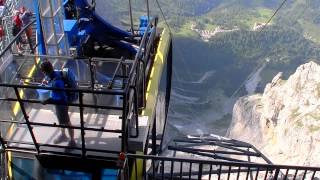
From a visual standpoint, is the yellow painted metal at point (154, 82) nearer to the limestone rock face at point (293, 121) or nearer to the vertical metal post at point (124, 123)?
the vertical metal post at point (124, 123)

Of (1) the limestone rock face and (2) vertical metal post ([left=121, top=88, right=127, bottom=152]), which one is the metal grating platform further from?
(1) the limestone rock face

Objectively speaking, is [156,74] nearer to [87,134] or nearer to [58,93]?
[87,134]

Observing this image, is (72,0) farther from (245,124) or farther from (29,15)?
(245,124)

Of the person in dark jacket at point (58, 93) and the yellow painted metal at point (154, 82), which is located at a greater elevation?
the person in dark jacket at point (58, 93)

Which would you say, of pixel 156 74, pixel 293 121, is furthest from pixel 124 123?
pixel 293 121

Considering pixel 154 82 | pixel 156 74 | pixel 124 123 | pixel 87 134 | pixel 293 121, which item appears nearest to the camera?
pixel 124 123

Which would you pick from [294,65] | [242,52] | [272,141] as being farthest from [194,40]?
[272,141]

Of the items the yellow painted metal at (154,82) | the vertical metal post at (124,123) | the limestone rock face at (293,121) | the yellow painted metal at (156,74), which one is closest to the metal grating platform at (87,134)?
the vertical metal post at (124,123)

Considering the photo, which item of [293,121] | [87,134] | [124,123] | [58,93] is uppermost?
[58,93]

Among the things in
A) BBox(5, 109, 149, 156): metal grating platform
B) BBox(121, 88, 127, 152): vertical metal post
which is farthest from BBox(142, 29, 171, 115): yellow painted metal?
BBox(121, 88, 127, 152): vertical metal post
